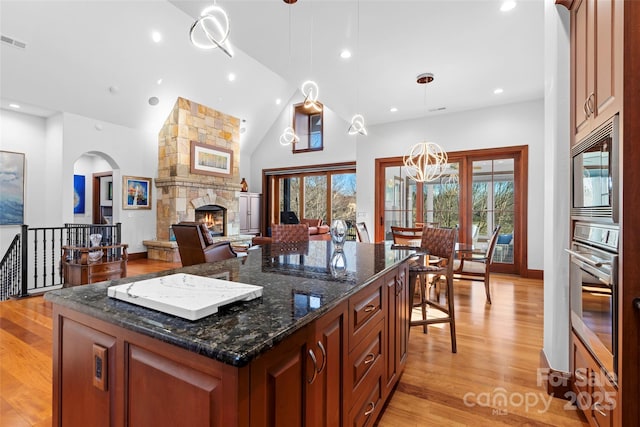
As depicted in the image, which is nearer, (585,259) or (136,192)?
(585,259)

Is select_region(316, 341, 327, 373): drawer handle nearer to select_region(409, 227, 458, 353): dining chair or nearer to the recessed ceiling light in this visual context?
select_region(409, 227, 458, 353): dining chair

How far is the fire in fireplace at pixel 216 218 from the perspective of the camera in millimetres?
8141

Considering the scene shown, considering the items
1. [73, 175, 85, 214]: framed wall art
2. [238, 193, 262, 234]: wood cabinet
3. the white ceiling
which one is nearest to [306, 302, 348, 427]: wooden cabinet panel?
the white ceiling

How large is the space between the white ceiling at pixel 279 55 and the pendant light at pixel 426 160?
0.66 metres

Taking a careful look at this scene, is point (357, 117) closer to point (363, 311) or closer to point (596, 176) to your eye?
point (596, 176)

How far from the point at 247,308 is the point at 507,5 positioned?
11.1 ft

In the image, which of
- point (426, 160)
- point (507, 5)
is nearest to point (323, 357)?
point (507, 5)

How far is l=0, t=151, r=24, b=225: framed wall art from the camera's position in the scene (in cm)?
568

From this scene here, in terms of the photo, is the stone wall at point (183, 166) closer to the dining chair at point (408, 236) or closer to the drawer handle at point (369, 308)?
the dining chair at point (408, 236)

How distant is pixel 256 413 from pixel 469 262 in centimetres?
387

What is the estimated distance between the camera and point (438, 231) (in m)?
2.64

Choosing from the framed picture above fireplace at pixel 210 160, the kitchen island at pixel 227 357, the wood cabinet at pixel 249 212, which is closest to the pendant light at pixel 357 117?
the kitchen island at pixel 227 357

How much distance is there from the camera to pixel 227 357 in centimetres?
63

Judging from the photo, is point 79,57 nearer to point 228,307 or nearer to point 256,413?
point 228,307
